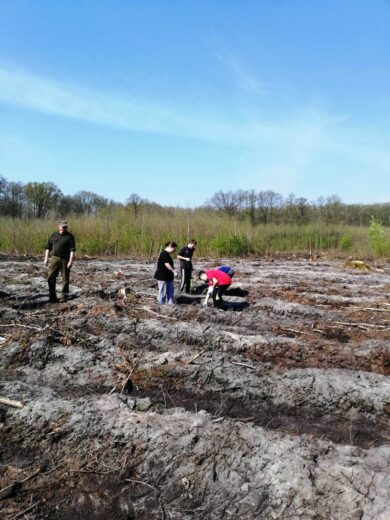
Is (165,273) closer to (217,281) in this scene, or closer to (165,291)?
(165,291)

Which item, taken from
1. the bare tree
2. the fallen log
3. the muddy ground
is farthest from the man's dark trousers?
the bare tree

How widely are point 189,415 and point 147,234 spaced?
19.2m

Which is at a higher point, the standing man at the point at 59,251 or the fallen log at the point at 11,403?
the standing man at the point at 59,251

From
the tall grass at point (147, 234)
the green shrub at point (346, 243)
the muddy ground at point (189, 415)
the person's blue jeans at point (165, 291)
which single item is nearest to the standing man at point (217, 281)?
the person's blue jeans at point (165, 291)

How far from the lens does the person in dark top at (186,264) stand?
11.3 meters

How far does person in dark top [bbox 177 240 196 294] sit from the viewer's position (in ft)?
37.0

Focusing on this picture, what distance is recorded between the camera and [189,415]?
442 cm

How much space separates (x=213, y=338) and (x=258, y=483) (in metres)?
3.49

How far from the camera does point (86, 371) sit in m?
5.65

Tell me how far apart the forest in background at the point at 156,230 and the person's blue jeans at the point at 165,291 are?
1315 cm

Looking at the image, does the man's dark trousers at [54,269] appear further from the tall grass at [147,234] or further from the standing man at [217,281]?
the tall grass at [147,234]

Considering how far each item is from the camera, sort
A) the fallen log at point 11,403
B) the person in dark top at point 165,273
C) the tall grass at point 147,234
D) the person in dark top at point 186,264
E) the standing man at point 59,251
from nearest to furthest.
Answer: the fallen log at point 11,403
the standing man at point 59,251
the person in dark top at point 165,273
the person in dark top at point 186,264
the tall grass at point 147,234

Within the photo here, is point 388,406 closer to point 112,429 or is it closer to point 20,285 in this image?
point 112,429

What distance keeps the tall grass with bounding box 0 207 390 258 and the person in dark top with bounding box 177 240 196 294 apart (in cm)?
1111
